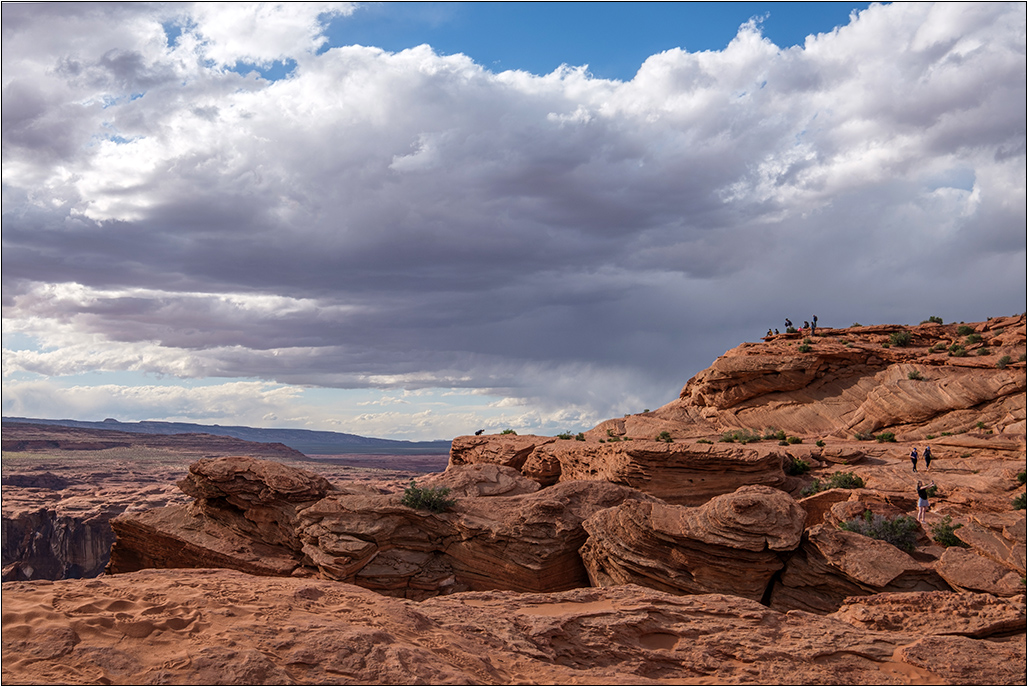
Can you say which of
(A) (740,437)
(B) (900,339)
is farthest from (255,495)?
(B) (900,339)

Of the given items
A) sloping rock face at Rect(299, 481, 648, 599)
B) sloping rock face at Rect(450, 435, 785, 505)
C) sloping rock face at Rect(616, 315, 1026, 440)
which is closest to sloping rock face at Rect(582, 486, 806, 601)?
sloping rock face at Rect(299, 481, 648, 599)

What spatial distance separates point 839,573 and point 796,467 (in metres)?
16.7

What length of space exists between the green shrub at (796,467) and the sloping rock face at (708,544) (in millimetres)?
14751

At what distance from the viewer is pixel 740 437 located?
135ft

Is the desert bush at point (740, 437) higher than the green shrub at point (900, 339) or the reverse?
the reverse

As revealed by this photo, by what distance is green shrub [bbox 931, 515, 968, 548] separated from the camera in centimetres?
1819

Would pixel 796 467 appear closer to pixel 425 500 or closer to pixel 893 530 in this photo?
pixel 893 530

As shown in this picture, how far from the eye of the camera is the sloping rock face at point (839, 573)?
16000 mm

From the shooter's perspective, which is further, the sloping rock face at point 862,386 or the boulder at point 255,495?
the sloping rock face at point 862,386

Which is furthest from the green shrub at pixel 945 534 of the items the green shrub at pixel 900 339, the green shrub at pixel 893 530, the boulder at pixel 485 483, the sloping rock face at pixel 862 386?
the green shrub at pixel 900 339

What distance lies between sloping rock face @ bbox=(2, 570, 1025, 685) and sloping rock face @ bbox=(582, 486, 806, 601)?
21.5ft

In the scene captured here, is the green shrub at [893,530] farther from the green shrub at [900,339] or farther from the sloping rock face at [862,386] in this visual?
the green shrub at [900,339]

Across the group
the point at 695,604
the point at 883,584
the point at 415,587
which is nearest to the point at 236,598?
the point at 695,604

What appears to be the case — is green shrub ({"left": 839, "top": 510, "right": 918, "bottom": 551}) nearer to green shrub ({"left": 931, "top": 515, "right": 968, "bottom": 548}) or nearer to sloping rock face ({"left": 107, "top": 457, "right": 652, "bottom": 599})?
green shrub ({"left": 931, "top": 515, "right": 968, "bottom": 548})
